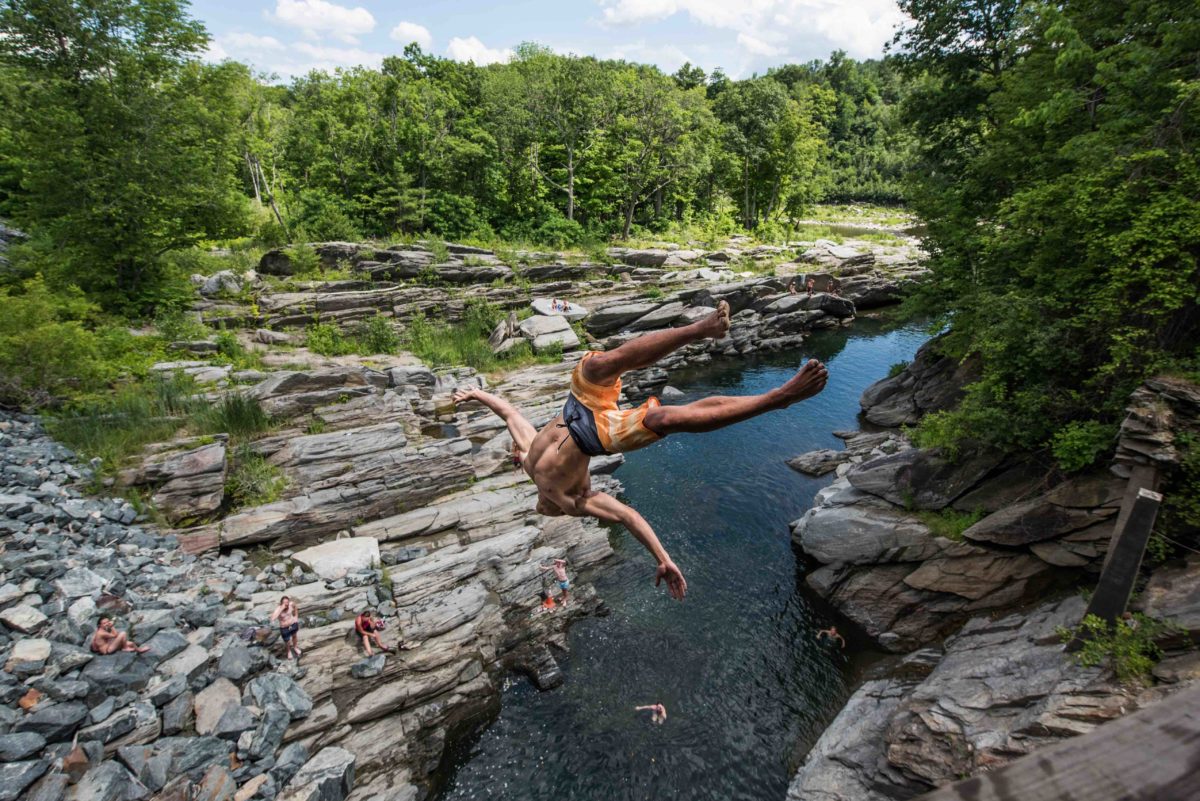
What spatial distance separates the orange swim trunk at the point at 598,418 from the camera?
3.76 metres

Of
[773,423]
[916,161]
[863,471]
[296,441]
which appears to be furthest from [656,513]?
[916,161]

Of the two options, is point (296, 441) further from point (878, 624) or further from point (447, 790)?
point (878, 624)

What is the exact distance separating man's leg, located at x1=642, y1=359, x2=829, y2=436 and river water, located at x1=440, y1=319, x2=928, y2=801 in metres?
7.73

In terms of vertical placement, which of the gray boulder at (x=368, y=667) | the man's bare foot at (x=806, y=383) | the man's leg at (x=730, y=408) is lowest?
the gray boulder at (x=368, y=667)

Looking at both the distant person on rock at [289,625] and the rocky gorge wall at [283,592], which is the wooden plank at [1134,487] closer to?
the rocky gorge wall at [283,592]

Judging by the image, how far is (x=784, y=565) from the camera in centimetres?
1281

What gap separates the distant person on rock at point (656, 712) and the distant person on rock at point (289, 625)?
579cm

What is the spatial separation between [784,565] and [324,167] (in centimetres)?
3189

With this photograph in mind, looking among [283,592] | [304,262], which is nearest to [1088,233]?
[283,592]

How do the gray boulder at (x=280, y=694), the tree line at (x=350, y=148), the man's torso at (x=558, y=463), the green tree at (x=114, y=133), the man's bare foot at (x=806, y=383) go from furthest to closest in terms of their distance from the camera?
the tree line at (x=350, y=148)
the green tree at (x=114, y=133)
the gray boulder at (x=280, y=694)
the man's torso at (x=558, y=463)
the man's bare foot at (x=806, y=383)

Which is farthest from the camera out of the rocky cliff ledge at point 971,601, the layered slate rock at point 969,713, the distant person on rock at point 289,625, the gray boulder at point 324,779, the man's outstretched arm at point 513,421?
the distant person on rock at point 289,625

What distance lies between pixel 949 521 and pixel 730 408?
983 centimetres

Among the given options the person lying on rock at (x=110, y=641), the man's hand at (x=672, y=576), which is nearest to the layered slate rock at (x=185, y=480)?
the person lying on rock at (x=110, y=641)

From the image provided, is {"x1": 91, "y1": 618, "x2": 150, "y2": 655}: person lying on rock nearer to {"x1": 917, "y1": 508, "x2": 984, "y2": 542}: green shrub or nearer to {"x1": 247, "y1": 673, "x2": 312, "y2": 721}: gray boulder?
{"x1": 247, "y1": 673, "x2": 312, "y2": 721}: gray boulder
